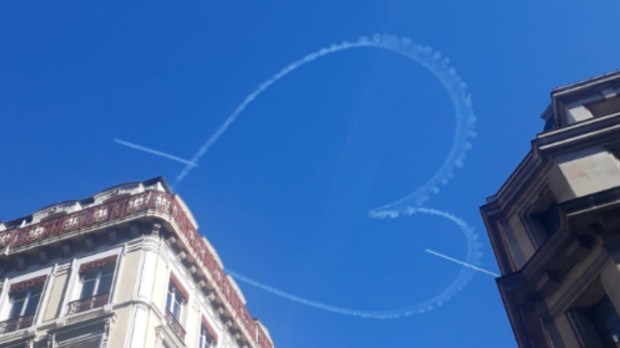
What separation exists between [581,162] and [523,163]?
263cm

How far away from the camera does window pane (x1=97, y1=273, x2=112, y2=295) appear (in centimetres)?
2836

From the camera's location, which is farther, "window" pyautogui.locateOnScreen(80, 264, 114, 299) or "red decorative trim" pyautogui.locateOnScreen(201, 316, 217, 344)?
"red decorative trim" pyautogui.locateOnScreen(201, 316, 217, 344)

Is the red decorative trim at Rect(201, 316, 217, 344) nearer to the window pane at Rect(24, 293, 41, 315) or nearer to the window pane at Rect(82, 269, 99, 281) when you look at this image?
the window pane at Rect(82, 269, 99, 281)

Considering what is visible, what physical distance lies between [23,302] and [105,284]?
433 cm

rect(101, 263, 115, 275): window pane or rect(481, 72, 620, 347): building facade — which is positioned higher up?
rect(101, 263, 115, 275): window pane

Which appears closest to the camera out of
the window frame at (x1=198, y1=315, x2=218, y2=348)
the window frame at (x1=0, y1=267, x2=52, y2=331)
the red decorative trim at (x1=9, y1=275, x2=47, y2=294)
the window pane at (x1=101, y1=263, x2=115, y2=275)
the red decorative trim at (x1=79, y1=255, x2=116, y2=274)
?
the window frame at (x1=0, y1=267, x2=52, y2=331)

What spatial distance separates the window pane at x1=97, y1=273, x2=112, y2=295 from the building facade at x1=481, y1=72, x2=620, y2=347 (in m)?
16.4

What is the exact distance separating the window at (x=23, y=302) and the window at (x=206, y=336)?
7781mm

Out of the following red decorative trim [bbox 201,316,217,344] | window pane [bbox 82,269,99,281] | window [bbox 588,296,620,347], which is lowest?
window [bbox 588,296,620,347]

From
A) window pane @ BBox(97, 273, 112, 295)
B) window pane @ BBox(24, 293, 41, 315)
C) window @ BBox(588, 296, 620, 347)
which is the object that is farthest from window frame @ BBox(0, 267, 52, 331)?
window @ BBox(588, 296, 620, 347)

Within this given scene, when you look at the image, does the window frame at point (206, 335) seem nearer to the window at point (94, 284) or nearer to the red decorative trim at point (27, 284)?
the window at point (94, 284)

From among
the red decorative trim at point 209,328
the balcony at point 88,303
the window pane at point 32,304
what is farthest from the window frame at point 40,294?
the red decorative trim at point 209,328

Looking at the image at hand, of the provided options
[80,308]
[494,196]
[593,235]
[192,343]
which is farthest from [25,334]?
[593,235]

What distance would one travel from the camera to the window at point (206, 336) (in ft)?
105
